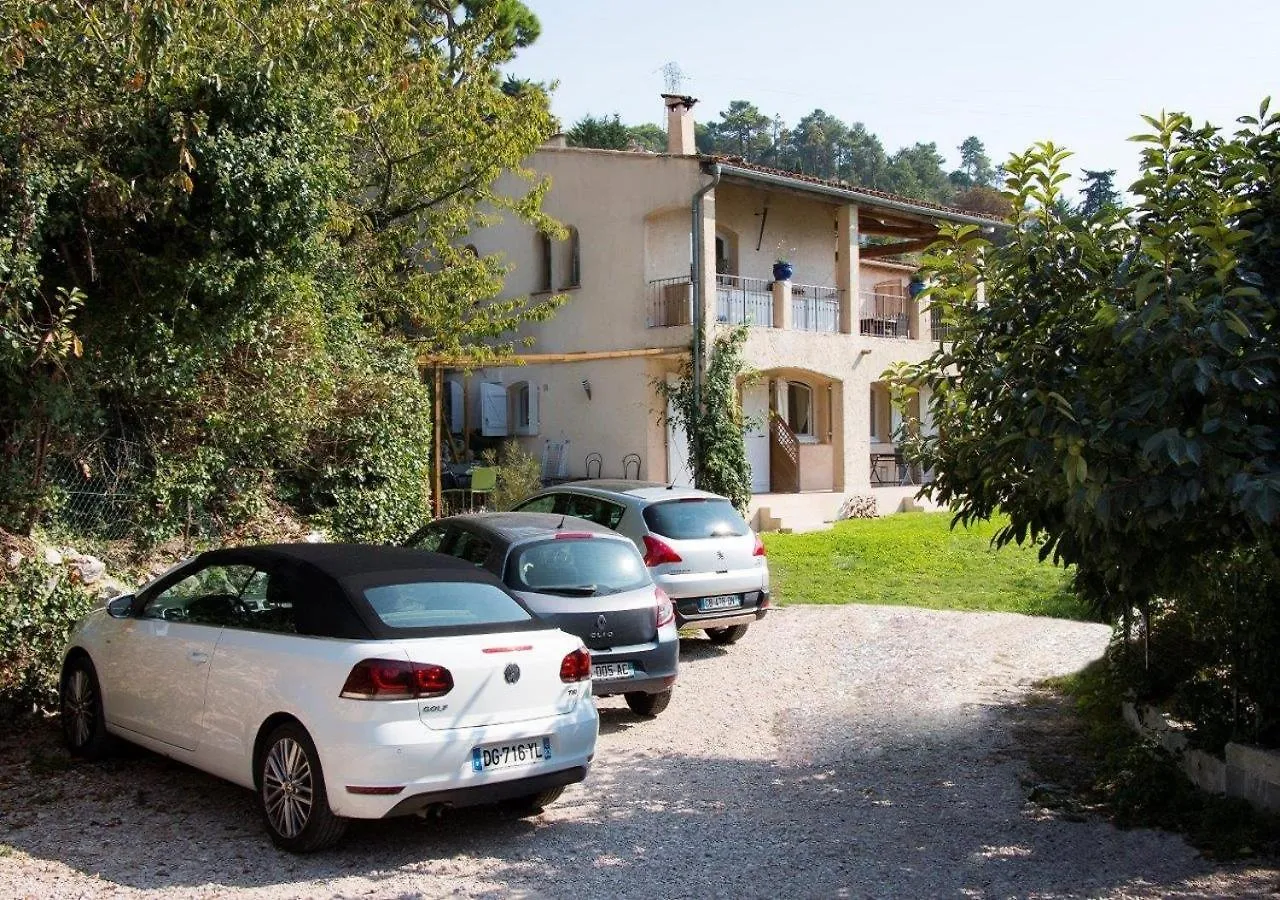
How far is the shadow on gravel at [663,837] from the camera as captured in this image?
573 cm

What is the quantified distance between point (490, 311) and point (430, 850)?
47.3 feet

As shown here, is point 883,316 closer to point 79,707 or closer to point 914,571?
point 914,571

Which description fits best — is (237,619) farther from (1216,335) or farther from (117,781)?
(1216,335)

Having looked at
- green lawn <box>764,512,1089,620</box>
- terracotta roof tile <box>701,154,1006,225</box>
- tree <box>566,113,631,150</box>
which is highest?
tree <box>566,113,631,150</box>

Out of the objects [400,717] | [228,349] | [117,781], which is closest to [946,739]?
[400,717]

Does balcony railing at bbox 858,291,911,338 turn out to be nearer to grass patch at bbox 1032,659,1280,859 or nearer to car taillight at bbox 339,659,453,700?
grass patch at bbox 1032,659,1280,859

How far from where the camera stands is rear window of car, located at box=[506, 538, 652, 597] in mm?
8828

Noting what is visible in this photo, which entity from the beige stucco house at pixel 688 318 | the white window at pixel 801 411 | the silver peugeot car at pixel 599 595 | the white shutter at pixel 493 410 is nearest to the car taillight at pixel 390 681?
the silver peugeot car at pixel 599 595

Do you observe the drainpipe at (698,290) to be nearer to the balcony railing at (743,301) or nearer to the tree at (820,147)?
the balcony railing at (743,301)

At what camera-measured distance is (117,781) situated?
739 cm

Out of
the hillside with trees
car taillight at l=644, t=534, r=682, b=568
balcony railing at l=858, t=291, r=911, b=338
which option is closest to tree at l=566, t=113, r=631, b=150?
balcony railing at l=858, t=291, r=911, b=338

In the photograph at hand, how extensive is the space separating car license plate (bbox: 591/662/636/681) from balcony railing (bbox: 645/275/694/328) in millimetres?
12965

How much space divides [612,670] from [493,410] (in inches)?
662

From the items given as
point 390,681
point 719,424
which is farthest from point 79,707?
point 719,424
